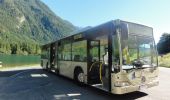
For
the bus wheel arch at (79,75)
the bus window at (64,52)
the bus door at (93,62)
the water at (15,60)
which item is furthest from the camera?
the water at (15,60)

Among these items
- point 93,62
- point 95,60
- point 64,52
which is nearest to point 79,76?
point 93,62

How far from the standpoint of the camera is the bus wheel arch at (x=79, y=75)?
1238 centimetres

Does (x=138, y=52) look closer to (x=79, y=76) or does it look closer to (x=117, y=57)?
(x=117, y=57)

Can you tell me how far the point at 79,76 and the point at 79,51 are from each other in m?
1.34

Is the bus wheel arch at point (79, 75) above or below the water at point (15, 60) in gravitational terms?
below

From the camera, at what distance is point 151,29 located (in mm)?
10461

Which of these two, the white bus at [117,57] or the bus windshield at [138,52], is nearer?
the white bus at [117,57]

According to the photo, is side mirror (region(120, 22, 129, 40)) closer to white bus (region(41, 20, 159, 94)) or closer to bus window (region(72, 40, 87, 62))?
white bus (region(41, 20, 159, 94))

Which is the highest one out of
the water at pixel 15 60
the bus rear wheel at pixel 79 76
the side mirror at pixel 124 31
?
the side mirror at pixel 124 31

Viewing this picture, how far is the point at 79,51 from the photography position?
1268cm

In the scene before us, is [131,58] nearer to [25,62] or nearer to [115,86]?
[115,86]

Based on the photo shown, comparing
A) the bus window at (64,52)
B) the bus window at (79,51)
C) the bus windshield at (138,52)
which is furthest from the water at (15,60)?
the bus windshield at (138,52)

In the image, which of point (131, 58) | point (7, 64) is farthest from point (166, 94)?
point (7, 64)

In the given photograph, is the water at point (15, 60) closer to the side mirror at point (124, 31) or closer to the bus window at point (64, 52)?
the bus window at point (64, 52)
